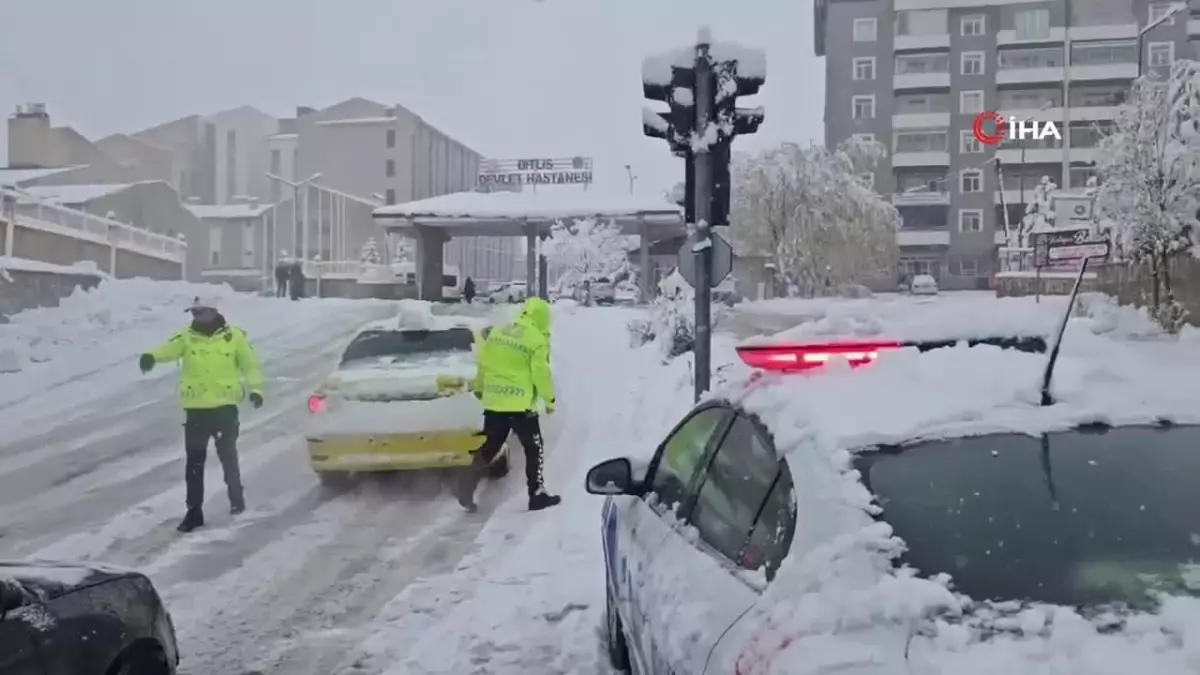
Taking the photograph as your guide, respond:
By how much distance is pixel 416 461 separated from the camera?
28.3 ft

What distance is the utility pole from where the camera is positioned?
305 inches

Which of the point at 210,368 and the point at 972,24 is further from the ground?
the point at 972,24

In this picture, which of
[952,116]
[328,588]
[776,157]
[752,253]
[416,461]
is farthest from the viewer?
[776,157]

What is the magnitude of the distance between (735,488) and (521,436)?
5.38 meters

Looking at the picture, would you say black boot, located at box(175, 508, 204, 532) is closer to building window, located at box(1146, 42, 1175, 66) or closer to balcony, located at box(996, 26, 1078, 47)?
building window, located at box(1146, 42, 1175, 66)

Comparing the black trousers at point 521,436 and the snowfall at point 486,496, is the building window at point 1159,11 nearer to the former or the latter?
the snowfall at point 486,496

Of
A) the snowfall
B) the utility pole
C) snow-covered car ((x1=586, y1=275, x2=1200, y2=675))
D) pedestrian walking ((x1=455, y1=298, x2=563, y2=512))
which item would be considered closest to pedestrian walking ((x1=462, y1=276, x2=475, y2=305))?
the snowfall

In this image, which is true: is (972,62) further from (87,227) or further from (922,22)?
(87,227)

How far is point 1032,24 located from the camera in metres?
24.1

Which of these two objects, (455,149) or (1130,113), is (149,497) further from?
(1130,113)

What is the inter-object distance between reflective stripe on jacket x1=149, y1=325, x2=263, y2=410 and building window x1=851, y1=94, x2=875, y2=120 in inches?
840

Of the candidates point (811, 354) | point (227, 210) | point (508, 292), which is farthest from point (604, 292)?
point (811, 354)

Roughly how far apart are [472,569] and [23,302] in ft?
33.5

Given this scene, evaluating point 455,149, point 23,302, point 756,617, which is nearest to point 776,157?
point 455,149
